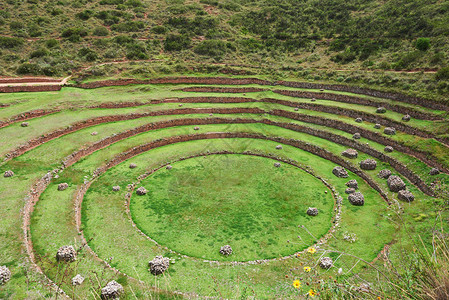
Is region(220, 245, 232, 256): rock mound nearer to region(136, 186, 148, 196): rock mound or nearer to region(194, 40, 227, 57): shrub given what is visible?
region(136, 186, 148, 196): rock mound

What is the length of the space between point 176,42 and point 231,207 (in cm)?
4522

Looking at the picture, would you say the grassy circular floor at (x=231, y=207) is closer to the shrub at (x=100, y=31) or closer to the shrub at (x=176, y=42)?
the shrub at (x=176, y=42)

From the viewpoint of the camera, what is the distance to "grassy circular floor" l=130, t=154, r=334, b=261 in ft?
52.2

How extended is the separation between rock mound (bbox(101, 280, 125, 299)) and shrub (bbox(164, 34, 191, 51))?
1952 inches

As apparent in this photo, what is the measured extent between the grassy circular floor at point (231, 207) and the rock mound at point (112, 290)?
4.40 metres

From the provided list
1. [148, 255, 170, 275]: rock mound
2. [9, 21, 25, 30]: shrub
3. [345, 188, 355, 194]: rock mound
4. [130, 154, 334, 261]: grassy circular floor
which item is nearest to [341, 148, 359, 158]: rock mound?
[130, 154, 334, 261]: grassy circular floor

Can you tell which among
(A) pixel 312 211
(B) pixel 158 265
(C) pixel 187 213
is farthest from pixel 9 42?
(A) pixel 312 211

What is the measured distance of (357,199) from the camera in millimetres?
18969

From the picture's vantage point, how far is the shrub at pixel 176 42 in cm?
5297

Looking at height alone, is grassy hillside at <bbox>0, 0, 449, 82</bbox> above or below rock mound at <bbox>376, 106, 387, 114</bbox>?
above

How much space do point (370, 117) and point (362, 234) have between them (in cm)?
1795

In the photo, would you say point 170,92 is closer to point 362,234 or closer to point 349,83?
point 349,83

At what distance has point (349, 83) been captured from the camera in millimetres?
36781

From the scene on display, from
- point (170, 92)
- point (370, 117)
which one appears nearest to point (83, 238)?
point (170, 92)
